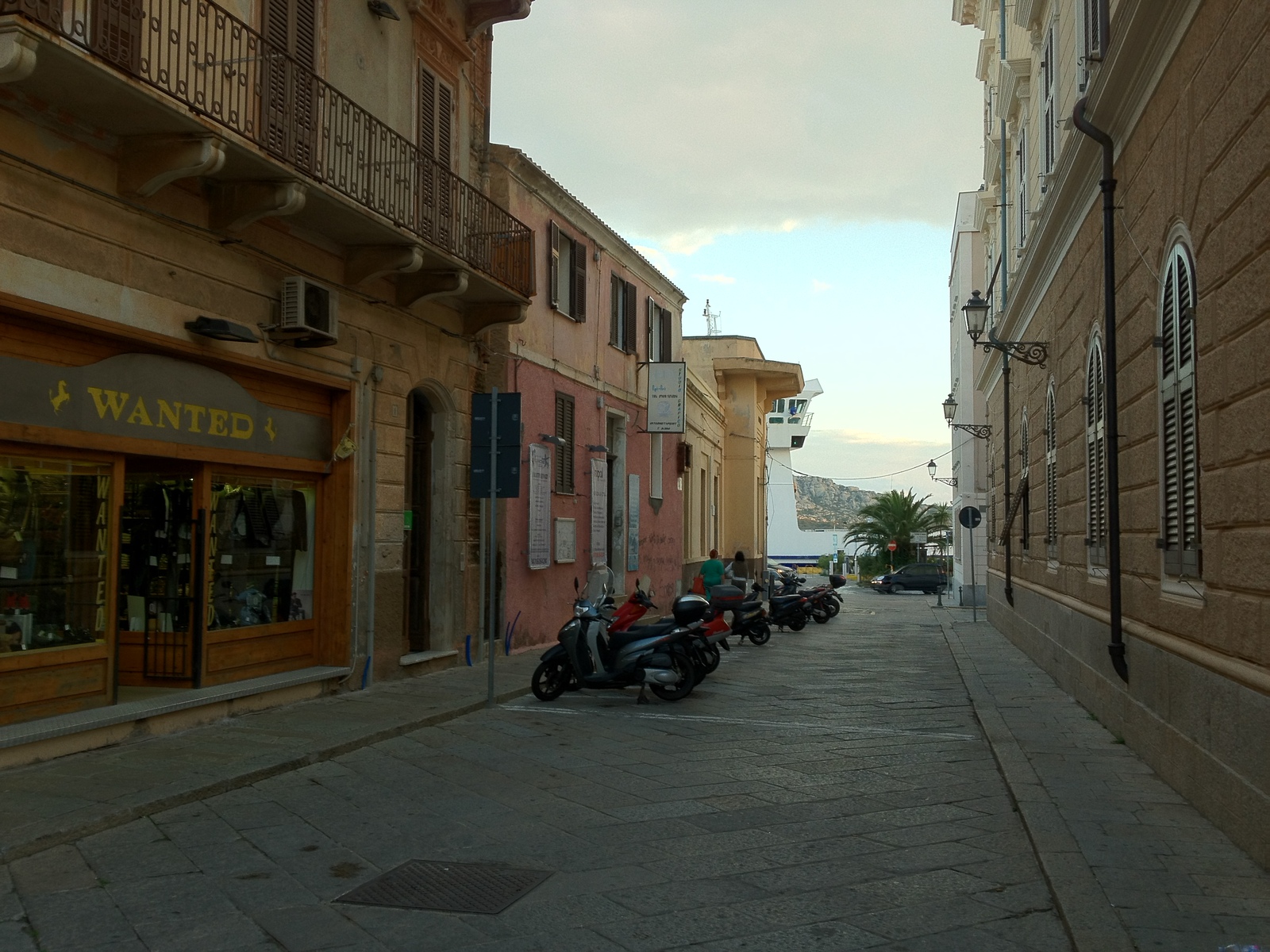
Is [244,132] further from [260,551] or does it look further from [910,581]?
[910,581]

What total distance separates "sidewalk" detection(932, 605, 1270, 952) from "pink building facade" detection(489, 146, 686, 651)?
17.6ft

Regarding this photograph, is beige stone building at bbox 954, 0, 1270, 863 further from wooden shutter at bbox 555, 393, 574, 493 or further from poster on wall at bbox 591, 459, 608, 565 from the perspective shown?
poster on wall at bbox 591, 459, 608, 565

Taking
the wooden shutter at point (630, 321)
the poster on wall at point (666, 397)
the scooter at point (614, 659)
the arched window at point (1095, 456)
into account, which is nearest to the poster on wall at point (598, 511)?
the poster on wall at point (666, 397)

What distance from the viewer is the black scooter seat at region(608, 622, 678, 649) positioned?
11969 mm

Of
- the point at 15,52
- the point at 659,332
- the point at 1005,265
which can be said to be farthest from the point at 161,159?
the point at 659,332

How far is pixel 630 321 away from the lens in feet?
72.9

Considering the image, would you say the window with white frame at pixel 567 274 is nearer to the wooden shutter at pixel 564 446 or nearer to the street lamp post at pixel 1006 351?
the wooden shutter at pixel 564 446

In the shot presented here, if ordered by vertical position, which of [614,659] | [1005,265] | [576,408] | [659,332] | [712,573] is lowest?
[614,659]

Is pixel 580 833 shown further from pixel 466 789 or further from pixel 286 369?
pixel 286 369

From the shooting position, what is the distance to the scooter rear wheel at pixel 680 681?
11969 millimetres

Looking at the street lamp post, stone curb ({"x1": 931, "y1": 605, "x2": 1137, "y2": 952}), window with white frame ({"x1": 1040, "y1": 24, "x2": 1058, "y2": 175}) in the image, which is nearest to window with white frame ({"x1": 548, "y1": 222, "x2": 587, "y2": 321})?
the street lamp post

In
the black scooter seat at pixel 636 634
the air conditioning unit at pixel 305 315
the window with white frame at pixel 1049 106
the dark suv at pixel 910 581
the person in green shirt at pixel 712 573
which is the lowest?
the dark suv at pixel 910 581

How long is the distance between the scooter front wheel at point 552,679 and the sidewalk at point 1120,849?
403cm

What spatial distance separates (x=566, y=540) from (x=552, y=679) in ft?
20.7
